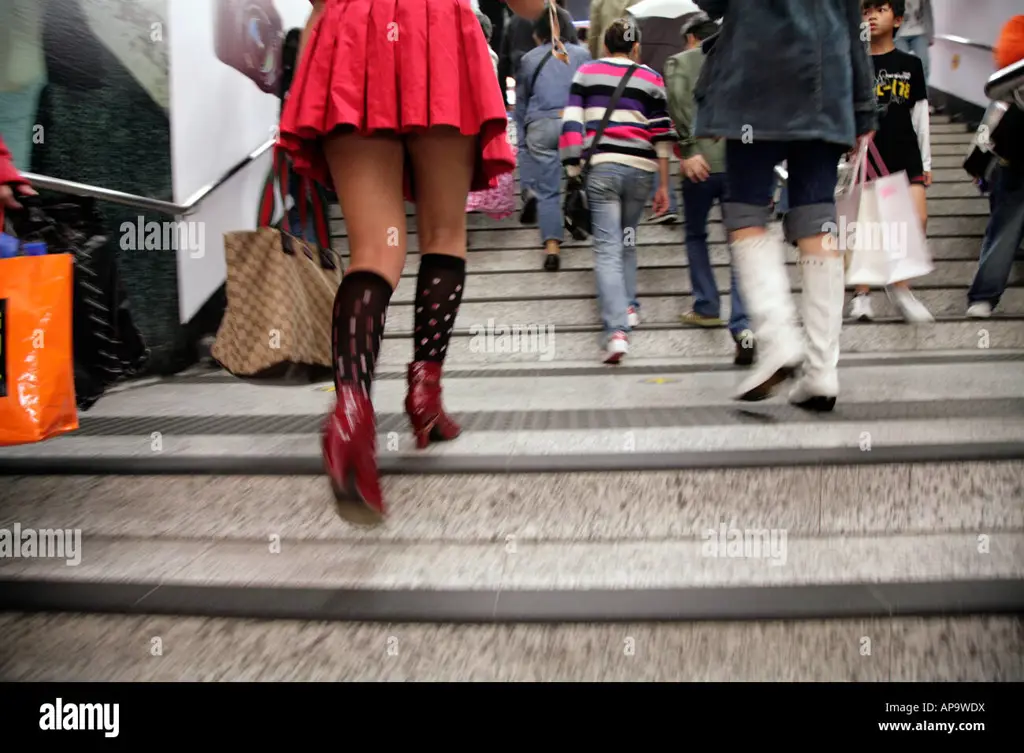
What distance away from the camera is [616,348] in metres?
3.10

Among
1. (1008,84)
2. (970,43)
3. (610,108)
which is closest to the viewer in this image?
(1008,84)

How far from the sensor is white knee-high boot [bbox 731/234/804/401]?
1800 millimetres

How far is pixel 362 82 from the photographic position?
131 cm

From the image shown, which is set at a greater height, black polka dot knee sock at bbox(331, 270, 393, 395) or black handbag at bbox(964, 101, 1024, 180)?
black handbag at bbox(964, 101, 1024, 180)

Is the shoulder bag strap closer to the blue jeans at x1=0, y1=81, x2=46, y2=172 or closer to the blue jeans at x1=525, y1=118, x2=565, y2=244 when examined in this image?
the blue jeans at x1=525, y1=118, x2=565, y2=244

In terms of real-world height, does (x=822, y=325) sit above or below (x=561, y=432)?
above

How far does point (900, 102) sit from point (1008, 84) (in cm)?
181

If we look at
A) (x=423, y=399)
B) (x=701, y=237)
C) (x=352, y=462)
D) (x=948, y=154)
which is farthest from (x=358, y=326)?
(x=948, y=154)

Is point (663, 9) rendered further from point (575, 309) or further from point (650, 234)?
point (575, 309)

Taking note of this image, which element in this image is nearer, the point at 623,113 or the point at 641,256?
the point at 623,113

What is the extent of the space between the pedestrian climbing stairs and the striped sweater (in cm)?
162

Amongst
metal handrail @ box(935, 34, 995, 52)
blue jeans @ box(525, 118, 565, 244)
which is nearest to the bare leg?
blue jeans @ box(525, 118, 565, 244)

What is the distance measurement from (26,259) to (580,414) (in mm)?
1301
